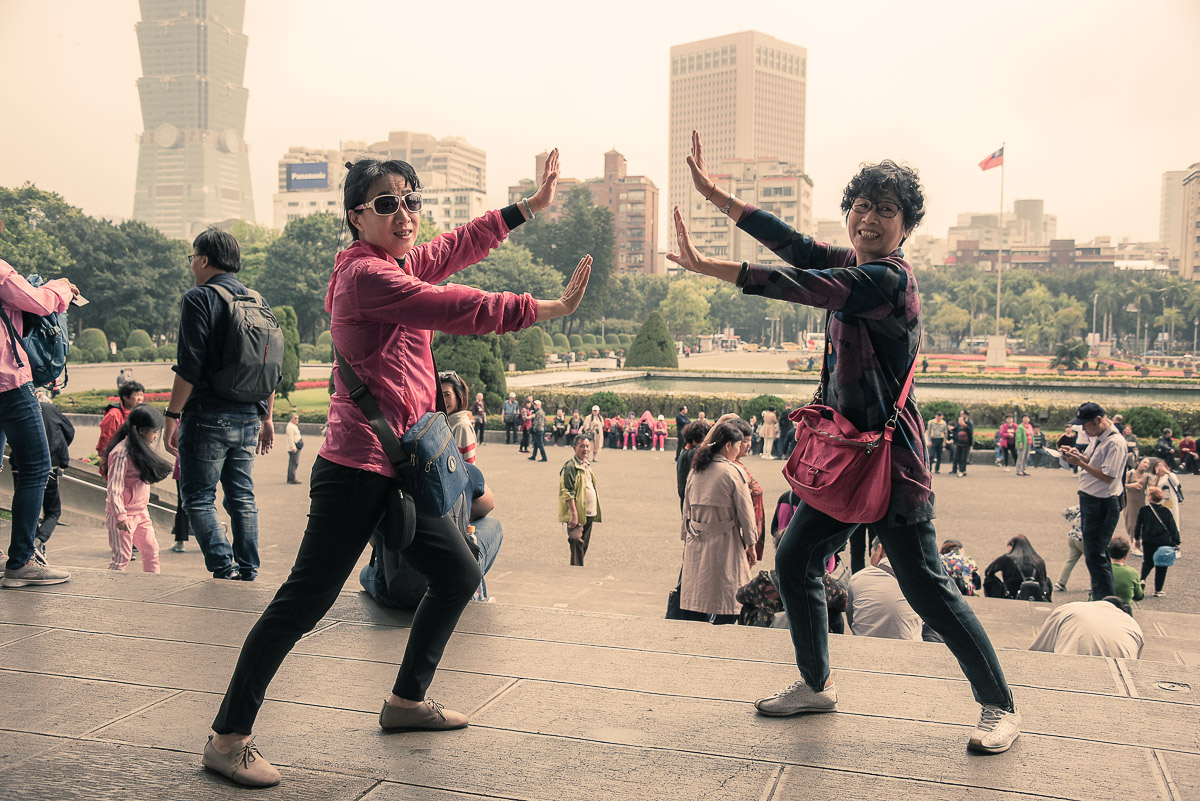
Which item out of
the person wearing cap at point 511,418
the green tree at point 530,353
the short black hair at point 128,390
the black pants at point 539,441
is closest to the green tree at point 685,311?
the green tree at point 530,353

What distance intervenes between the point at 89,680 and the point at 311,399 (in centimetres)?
3218

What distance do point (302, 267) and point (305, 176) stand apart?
82364mm

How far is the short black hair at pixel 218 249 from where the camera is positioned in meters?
4.04

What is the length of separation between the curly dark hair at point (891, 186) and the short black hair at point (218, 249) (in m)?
2.71

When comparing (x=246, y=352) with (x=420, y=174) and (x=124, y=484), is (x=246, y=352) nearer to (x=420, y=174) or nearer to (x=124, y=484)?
(x=124, y=484)

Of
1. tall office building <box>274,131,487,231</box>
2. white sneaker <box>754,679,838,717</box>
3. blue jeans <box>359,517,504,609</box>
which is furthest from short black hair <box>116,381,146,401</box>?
tall office building <box>274,131,487,231</box>

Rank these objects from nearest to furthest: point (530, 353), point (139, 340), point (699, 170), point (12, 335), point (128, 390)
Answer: point (699, 170), point (12, 335), point (128, 390), point (530, 353), point (139, 340)

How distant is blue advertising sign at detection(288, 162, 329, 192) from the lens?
450ft

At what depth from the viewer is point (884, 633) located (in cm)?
474

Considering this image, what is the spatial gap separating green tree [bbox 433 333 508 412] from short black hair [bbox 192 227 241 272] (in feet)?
66.6

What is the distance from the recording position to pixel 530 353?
143ft

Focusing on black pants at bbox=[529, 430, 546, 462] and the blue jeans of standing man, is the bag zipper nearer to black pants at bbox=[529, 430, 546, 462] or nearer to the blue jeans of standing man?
the blue jeans of standing man

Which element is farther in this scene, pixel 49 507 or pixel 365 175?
pixel 49 507

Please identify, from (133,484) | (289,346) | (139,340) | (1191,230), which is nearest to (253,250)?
(139,340)
